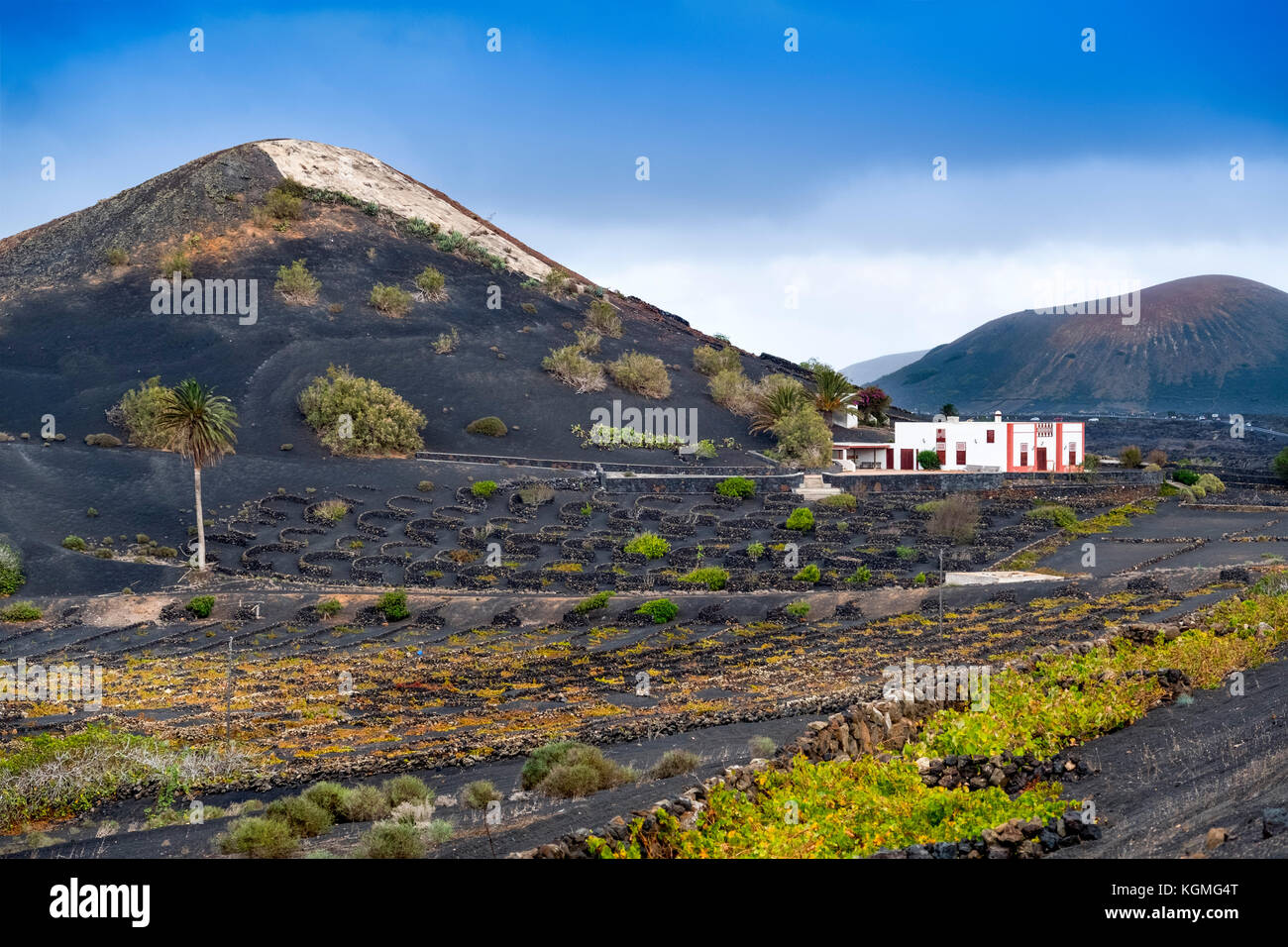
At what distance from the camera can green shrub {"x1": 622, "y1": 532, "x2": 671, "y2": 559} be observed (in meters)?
47.4

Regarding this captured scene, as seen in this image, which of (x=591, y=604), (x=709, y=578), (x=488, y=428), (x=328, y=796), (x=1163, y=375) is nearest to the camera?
(x=328, y=796)

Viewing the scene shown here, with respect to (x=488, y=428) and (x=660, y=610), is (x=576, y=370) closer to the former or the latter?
(x=488, y=428)

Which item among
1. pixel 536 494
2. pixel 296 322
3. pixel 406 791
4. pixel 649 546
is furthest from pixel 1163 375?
pixel 406 791

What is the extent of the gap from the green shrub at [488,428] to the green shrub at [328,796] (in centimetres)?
5604

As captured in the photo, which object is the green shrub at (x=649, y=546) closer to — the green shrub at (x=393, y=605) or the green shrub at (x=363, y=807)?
the green shrub at (x=393, y=605)

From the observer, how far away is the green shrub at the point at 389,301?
9031 centimetres

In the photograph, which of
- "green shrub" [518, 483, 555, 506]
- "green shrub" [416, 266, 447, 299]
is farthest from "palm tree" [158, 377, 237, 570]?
"green shrub" [416, 266, 447, 299]

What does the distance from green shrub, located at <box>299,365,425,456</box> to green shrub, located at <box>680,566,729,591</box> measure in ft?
97.9

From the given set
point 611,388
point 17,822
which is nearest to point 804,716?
point 17,822

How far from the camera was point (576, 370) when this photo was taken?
83.9 metres

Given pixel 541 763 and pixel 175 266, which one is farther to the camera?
pixel 175 266

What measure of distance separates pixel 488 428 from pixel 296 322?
22.7 metres

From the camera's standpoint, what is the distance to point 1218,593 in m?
35.6
